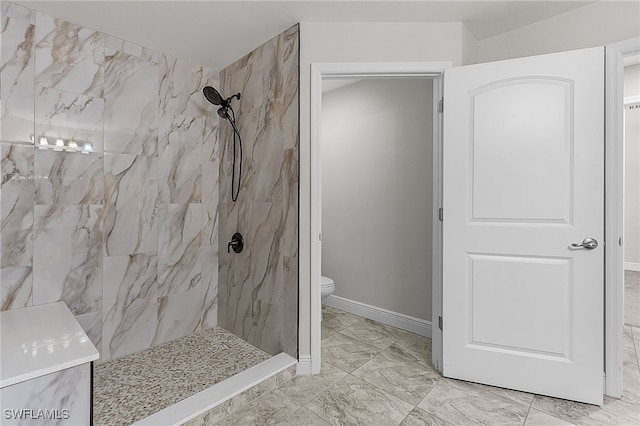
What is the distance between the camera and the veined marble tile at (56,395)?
4.00 ft

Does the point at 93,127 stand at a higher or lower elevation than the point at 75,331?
higher

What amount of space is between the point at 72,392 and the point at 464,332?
207 centimetres

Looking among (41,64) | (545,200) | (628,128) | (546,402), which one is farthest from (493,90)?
(628,128)

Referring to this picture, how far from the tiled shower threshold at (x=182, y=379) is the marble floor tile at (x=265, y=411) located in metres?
0.05

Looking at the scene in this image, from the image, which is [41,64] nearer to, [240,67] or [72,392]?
[240,67]

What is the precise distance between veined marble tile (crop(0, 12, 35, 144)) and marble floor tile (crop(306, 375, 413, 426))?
2383 millimetres

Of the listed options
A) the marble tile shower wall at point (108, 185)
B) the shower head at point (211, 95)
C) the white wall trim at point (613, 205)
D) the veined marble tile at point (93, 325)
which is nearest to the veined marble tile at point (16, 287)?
the marble tile shower wall at point (108, 185)

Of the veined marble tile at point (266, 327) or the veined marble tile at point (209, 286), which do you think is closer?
the veined marble tile at point (266, 327)

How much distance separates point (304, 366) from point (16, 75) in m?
2.55

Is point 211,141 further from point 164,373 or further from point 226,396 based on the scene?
point 226,396

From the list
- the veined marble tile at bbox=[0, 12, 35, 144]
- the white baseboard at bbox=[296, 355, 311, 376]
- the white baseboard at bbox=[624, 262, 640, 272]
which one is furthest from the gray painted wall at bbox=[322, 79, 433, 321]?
the white baseboard at bbox=[624, 262, 640, 272]

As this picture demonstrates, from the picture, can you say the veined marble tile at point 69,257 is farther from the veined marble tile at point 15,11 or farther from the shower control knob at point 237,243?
the veined marble tile at point 15,11

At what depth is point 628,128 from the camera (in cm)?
400

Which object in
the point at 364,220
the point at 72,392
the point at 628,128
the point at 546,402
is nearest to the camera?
the point at 72,392
